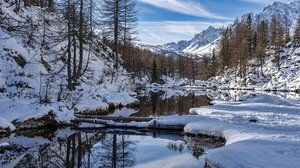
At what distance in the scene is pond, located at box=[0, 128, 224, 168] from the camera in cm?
1277

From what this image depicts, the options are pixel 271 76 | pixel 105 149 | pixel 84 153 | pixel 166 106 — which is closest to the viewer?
pixel 84 153

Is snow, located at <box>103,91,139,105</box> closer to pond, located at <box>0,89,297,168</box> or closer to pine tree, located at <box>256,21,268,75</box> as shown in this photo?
pond, located at <box>0,89,297,168</box>

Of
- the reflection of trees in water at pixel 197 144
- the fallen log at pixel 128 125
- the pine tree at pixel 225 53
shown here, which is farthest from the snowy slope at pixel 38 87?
the pine tree at pixel 225 53

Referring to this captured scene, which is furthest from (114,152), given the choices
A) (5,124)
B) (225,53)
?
(225,53)

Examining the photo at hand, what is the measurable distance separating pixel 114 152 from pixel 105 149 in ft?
1.91

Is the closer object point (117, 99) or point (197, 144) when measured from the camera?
point (197, 144)

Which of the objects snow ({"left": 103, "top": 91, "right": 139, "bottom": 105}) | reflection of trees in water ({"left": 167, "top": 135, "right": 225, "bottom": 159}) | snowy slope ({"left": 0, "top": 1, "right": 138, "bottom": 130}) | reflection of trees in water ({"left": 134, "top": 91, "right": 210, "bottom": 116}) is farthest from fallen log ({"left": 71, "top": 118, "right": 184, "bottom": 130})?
snow ({"left": 103, "top": 91, "right": 139, "bottom": 105})

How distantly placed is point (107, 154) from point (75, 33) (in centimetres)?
1763

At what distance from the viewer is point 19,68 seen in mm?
27875

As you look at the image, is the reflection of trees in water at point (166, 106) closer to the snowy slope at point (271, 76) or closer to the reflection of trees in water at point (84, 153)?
the reflection of trees in water at point (84, 153)

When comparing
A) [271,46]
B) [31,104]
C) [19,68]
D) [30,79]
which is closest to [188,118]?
[31,104]

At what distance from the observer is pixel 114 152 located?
15078 mm

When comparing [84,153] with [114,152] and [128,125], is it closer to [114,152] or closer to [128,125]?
[114,152]

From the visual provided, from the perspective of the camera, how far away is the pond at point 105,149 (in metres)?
12.8
